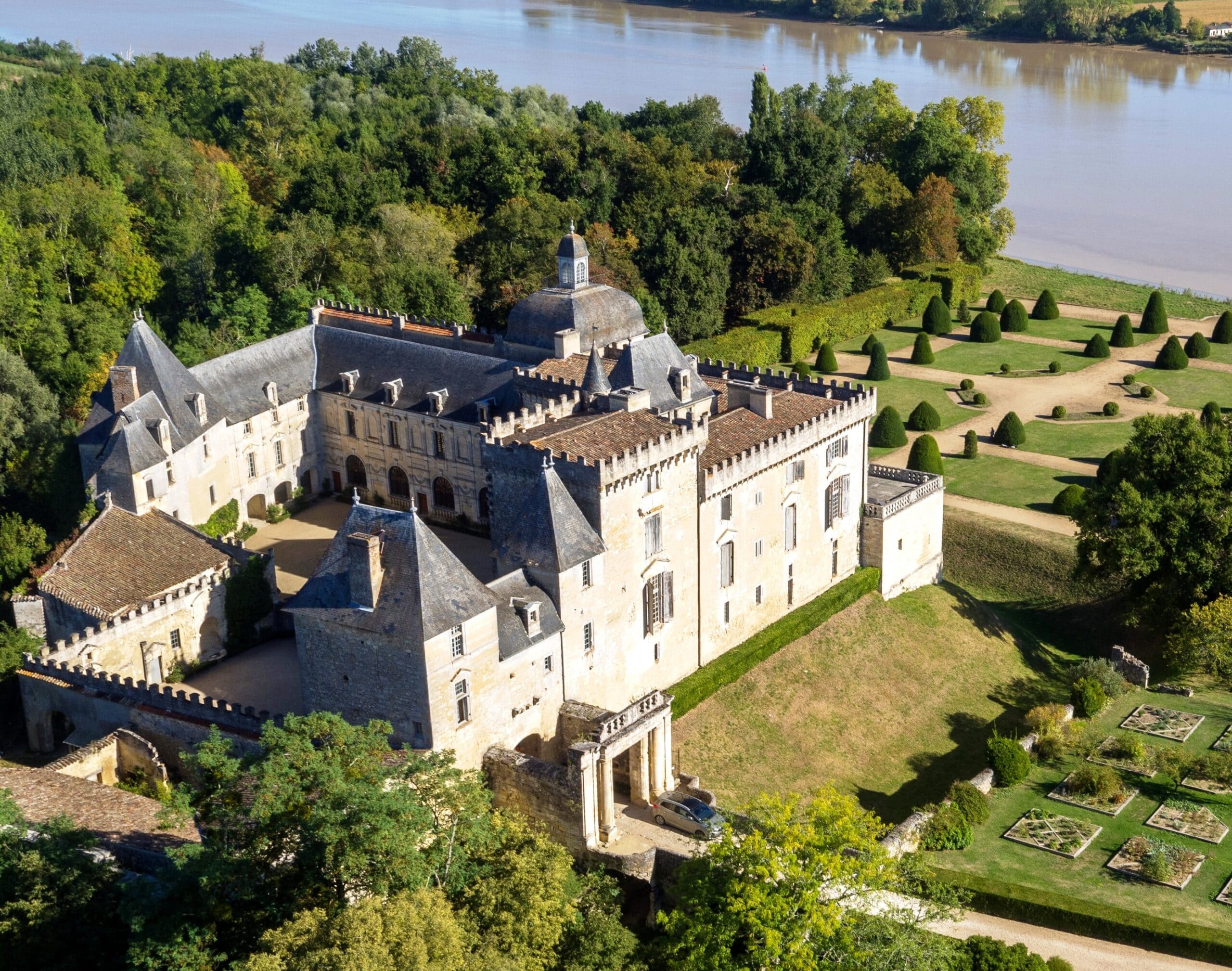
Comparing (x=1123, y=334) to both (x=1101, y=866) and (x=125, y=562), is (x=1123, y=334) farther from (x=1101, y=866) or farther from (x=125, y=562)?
(x=125, y=562)

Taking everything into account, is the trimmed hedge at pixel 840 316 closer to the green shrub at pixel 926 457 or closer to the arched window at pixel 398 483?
the green shrub at pixel 926 457

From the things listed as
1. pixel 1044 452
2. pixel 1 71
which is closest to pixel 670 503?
pixel 1044 452

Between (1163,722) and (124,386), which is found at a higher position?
(124,386)

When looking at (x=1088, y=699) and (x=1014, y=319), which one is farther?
(x=1014, y=319)

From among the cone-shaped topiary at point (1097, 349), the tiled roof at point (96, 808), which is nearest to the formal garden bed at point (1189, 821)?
the tiled roof at point (96, 808)

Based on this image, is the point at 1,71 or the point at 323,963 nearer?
the point at 323,963

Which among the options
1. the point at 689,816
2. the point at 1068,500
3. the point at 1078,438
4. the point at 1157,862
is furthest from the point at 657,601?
the point at 1078,438

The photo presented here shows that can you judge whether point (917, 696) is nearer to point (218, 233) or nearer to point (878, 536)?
point (878, 536)
